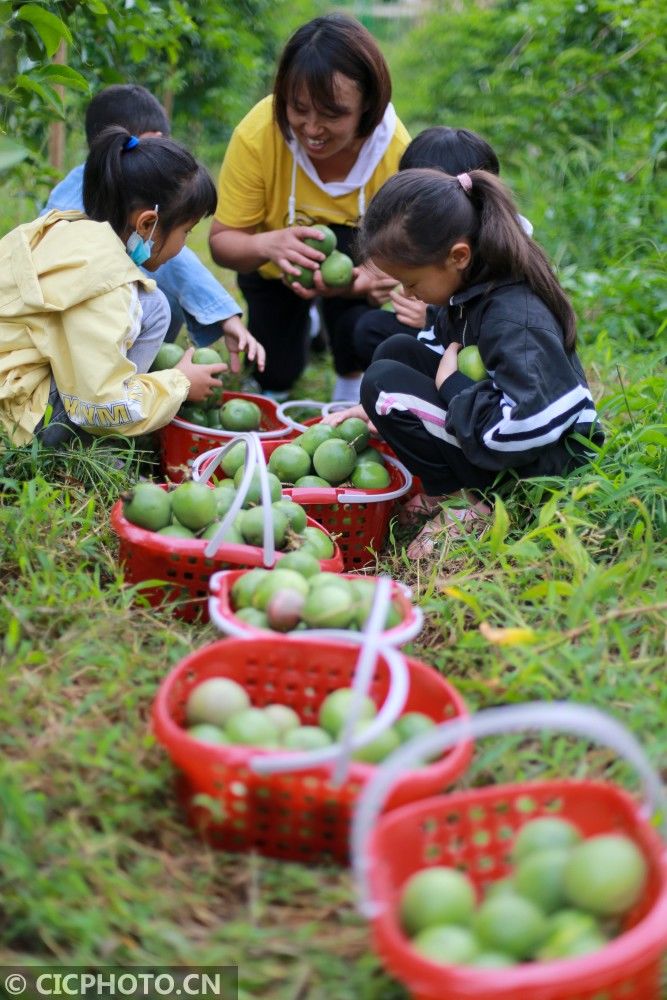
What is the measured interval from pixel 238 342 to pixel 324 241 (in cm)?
52

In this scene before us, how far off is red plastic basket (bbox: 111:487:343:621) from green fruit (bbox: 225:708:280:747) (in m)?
0.59

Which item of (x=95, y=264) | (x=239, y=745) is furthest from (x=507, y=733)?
(x=95, y=264)

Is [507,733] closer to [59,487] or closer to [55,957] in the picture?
[55,957]

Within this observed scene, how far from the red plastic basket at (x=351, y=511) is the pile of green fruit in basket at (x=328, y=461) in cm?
5

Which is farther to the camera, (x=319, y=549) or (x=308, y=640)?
(x=319, y=549)

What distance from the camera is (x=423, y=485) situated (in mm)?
3115

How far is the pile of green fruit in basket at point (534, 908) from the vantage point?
1429 mm

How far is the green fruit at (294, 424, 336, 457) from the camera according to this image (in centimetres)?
313

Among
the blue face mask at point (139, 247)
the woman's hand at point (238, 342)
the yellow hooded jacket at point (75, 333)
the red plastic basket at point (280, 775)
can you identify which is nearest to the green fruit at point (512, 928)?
the red plastic basket at point (280, 775)

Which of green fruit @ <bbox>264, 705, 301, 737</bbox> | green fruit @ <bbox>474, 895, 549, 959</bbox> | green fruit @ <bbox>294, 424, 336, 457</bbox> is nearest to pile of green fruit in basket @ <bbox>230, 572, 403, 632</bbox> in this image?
green fruit @ <bbox>264, 705, 301, 737</bbox>

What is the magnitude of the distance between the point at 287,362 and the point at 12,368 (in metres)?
1.62

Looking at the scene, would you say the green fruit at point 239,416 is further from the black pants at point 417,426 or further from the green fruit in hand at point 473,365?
the green fruit in hand at point 473,365

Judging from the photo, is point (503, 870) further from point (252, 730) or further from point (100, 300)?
point (100, 300)

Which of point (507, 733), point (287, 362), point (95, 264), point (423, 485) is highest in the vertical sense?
point (95, 264)
